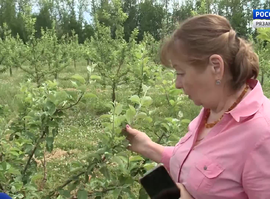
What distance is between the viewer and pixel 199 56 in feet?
4.12

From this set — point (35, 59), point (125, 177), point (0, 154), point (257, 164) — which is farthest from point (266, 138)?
point (35, 59)

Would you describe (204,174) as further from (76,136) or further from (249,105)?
(76,136)

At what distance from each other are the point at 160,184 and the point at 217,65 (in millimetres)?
452

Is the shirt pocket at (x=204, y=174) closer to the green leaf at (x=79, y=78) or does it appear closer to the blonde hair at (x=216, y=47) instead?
the blonde hair at (x=216, y=47)

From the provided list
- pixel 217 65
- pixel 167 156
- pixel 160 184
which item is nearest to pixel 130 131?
pixel 167 156

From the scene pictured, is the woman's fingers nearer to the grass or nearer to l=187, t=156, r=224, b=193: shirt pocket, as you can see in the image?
l=187, t=156, r=224, b=193: shirt pocket

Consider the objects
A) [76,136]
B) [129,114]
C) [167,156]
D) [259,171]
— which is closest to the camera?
[259,171]

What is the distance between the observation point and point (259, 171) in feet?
3.82

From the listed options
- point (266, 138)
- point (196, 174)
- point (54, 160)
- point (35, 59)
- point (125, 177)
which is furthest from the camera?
point (35, 59)

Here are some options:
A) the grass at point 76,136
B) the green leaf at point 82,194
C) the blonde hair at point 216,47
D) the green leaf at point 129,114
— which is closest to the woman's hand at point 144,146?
the green leaf at point 129,114

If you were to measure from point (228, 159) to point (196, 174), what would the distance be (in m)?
0.13

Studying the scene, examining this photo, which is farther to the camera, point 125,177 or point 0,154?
point 0,154

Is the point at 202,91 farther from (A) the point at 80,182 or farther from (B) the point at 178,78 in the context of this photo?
(A) the point at 80,182

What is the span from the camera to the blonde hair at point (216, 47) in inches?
48.9
